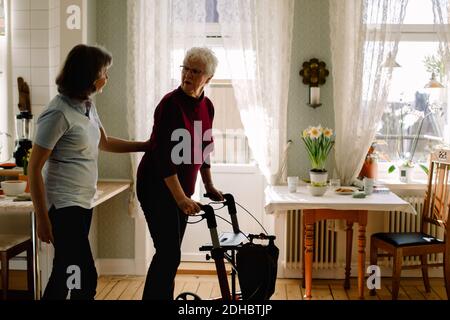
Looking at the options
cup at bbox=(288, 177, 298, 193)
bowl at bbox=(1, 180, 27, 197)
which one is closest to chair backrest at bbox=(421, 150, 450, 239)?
cup at bbox=(288, 177, 298, 193)

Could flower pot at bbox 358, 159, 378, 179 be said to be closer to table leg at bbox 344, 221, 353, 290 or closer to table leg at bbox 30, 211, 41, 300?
table leg at bbox 344, 221, 353, 290

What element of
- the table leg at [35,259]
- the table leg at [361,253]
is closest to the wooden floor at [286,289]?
the table leg at [361,253]

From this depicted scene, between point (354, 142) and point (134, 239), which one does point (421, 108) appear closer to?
point (354, 142)

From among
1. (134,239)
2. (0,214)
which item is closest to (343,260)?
(134,239)

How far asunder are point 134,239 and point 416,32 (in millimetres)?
2491

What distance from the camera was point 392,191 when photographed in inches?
154

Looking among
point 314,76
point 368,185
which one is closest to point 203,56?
point 314,76

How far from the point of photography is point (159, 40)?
375 centimetres

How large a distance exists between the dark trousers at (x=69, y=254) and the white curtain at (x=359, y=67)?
2.10 meters

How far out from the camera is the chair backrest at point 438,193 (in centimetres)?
349

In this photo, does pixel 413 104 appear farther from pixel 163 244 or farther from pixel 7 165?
pixel 7 165

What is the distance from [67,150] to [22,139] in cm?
137

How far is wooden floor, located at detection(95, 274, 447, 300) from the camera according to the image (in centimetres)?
358

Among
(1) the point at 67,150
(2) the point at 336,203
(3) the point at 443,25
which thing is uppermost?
(3) the point at 443,25
